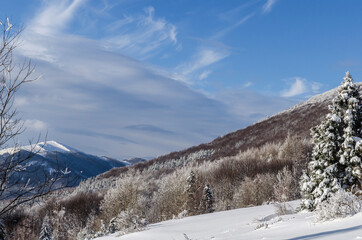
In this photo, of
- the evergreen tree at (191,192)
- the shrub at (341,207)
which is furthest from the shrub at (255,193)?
the shrub at (341,207)

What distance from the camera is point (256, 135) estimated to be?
73.8 m

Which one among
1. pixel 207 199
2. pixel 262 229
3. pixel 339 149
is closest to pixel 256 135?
pixel 207 199

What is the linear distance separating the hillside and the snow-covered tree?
46.2m

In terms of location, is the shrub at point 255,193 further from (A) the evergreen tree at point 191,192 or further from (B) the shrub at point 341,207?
(B) the shrub at point 341,207

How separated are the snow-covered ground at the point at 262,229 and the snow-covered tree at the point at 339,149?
2.74m

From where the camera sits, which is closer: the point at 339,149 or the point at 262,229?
the point at 262,229

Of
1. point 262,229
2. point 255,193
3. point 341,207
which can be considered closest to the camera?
point 341,207

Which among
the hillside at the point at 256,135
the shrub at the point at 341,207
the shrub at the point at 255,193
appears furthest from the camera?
the hillside at the point at 256,135

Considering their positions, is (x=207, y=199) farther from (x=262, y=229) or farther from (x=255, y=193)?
(x=262, y=229)

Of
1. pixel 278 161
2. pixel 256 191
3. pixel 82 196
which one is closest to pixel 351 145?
pixel 256 191

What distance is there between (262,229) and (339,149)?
685 centimetres

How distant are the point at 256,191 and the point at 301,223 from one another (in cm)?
2572

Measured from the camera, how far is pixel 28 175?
8.04m

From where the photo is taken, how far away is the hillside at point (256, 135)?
66.2 meters
